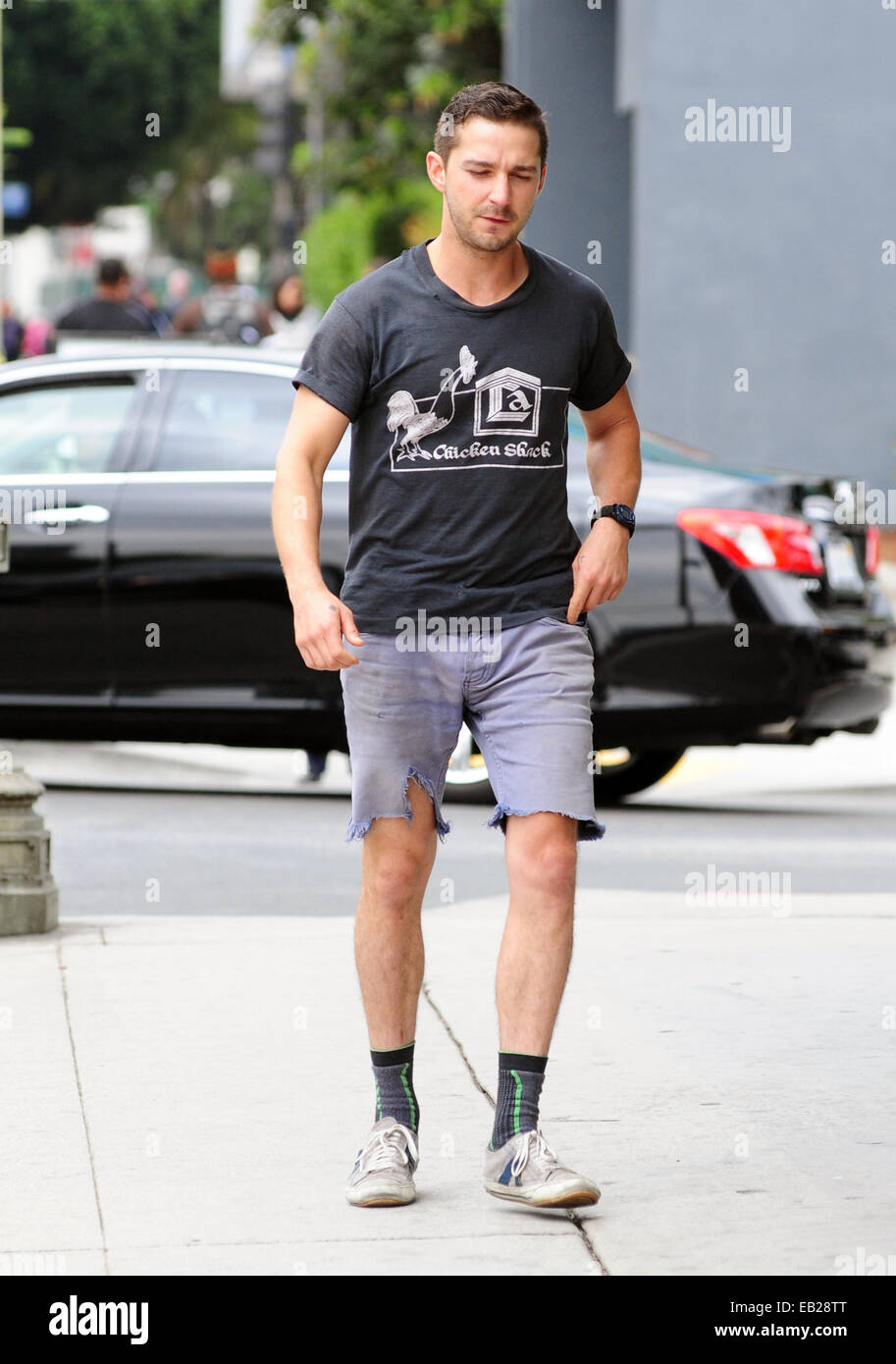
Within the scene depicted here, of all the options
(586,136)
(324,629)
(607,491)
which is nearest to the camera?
(324,629)

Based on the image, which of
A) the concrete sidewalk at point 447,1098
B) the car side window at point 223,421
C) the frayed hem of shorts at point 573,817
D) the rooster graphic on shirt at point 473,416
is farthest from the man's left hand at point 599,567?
the car side window at point 223,421

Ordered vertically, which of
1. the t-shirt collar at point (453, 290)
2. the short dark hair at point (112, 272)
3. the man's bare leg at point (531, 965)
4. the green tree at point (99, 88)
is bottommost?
the man's bare leg at point (531, 965)

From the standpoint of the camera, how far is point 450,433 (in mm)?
4270

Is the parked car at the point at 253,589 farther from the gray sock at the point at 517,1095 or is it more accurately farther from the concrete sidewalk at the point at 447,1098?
the gray sock at the point at 517,1095

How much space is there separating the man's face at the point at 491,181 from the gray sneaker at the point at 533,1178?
1.52 meters

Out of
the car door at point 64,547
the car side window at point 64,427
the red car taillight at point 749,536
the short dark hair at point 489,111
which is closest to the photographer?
the short dark hair at point 489,111

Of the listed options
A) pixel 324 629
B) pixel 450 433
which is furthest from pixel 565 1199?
pixel 450 433

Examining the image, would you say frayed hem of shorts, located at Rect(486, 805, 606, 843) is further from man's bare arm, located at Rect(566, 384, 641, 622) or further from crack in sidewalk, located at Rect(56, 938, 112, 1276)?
crack in sidewalk, located at Rect(56, 938, 112, 1276)

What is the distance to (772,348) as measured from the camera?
59.7 ft

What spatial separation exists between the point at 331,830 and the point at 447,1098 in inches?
151

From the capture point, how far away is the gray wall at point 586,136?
17.7 metres

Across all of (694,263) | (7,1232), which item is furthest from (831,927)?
(694,263)

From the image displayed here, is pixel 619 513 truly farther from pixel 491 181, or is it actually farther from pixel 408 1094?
pixel 408 1094

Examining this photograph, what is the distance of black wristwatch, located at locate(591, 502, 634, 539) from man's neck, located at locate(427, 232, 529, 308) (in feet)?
1.49
